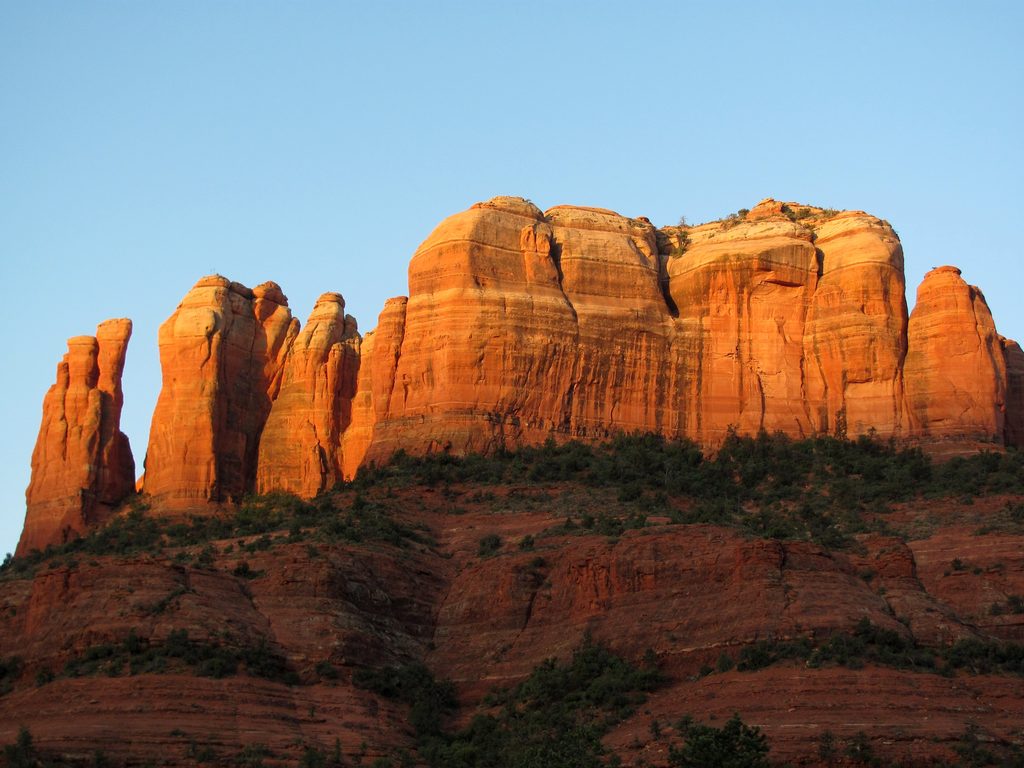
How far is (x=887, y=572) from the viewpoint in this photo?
2621 inches

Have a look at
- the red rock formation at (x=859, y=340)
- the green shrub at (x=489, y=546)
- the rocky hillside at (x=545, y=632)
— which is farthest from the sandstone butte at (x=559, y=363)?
the green shrub at (x=489, y=546)

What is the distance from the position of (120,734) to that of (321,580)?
10470 mm

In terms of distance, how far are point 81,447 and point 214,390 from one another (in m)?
6.06

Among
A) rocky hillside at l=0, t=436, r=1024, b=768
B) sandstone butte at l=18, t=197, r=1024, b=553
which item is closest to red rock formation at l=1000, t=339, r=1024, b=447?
sandstone butte at l=18, t=197, r=1024, b=553

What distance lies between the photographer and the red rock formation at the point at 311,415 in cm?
9112

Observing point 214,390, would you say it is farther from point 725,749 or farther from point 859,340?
point 725,749

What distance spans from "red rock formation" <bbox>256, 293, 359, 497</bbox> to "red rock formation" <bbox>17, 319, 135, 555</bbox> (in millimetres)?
6148

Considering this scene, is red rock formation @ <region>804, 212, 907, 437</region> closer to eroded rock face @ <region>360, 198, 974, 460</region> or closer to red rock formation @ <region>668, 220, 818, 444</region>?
eroded rock face @ <region>360, 198, 974, 460</region>

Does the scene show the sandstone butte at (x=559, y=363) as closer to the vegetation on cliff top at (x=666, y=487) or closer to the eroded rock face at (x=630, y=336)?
the eroded rock face at (x=630, y=336)

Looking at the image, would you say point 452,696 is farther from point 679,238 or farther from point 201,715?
point 679,238

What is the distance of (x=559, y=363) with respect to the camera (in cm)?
8375

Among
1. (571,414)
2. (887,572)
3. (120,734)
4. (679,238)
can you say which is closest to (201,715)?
(120,734)

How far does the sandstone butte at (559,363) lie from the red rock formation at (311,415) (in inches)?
3.7

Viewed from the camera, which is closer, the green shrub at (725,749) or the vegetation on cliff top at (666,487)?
the green shrub at (725,749)
